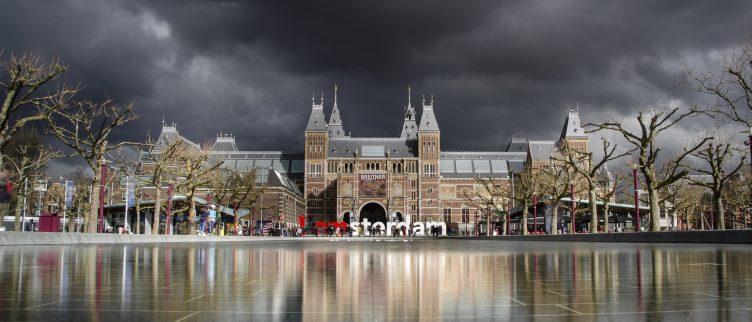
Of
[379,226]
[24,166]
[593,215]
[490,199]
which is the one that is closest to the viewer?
[593,215]

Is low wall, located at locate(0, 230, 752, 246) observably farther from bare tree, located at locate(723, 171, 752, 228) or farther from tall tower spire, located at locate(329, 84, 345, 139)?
tall tower spire, located at locate(329, 84, 345, 139)

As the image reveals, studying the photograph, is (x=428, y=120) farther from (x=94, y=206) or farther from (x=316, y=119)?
(x=94, y=206)

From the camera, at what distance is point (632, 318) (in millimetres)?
4023

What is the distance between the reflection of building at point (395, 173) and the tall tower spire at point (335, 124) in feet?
31.0

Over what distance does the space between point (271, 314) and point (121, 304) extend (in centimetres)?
134

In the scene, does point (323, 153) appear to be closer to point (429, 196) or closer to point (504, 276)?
point (429, 196)

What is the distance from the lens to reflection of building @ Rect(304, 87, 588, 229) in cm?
12812

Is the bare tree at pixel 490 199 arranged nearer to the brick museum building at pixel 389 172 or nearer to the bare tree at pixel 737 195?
the brick museum building at pixel 389 172

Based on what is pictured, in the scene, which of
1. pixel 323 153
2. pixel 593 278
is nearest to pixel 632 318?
pixel 593 278

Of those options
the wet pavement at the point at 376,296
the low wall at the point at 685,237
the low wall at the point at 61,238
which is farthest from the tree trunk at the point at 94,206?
the low wall at the point at 685,237

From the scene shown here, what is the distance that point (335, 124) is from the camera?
152250mm

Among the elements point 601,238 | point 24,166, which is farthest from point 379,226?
point 601,238

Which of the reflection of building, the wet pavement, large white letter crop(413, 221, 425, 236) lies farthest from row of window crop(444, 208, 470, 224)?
the wet pavement

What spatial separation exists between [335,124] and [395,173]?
2746 cm
